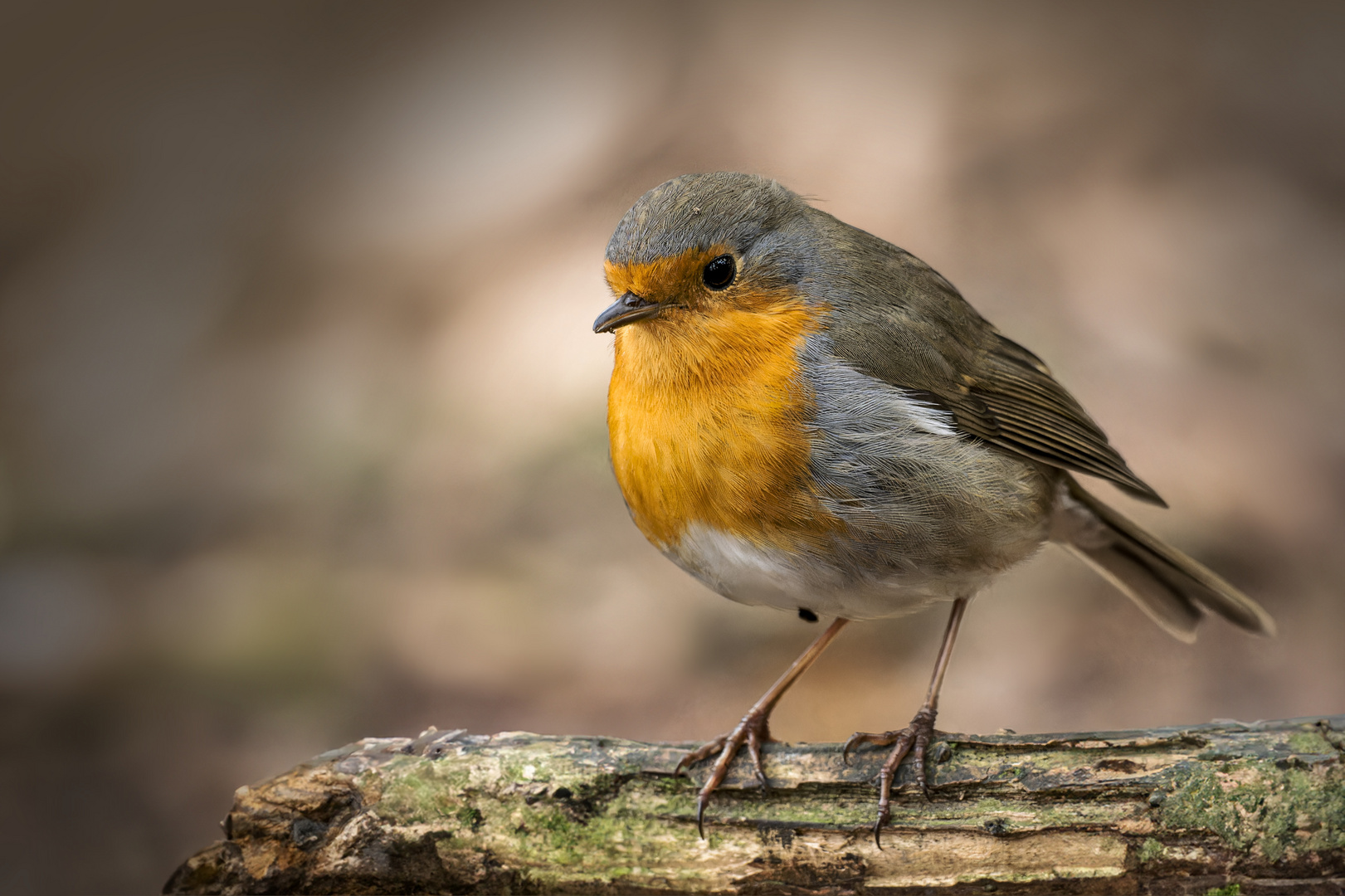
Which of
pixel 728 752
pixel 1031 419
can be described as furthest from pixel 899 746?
pixel 1031 419

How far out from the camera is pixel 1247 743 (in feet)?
6.94

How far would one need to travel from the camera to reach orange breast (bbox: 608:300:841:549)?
7.07 feet

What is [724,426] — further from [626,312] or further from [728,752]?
[728,752]

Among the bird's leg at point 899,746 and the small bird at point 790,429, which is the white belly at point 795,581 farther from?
the bird's leg at point 899,746

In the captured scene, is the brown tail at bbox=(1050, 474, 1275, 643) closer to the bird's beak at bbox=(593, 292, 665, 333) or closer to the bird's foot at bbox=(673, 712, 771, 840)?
the bird's foot at bbox=(673, 712, 771, 840)

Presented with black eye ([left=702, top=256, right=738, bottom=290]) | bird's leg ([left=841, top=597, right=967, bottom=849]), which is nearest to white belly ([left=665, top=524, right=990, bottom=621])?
bird's leg ([left=841, top=597, right=967, bottom=849])

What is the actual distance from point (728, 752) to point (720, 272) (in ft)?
3.38

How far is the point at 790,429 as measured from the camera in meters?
2.17

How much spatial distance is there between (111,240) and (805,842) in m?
4.19

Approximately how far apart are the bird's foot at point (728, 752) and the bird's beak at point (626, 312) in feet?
3.01

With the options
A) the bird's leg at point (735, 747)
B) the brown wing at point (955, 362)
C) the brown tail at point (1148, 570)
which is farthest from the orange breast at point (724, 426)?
the brown tail at point (1148, 570)

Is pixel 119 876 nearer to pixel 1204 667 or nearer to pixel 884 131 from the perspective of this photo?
pixel 1204 667

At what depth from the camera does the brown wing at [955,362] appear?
2.36 metres

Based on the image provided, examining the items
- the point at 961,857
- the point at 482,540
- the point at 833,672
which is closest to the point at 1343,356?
the point at 833,672
